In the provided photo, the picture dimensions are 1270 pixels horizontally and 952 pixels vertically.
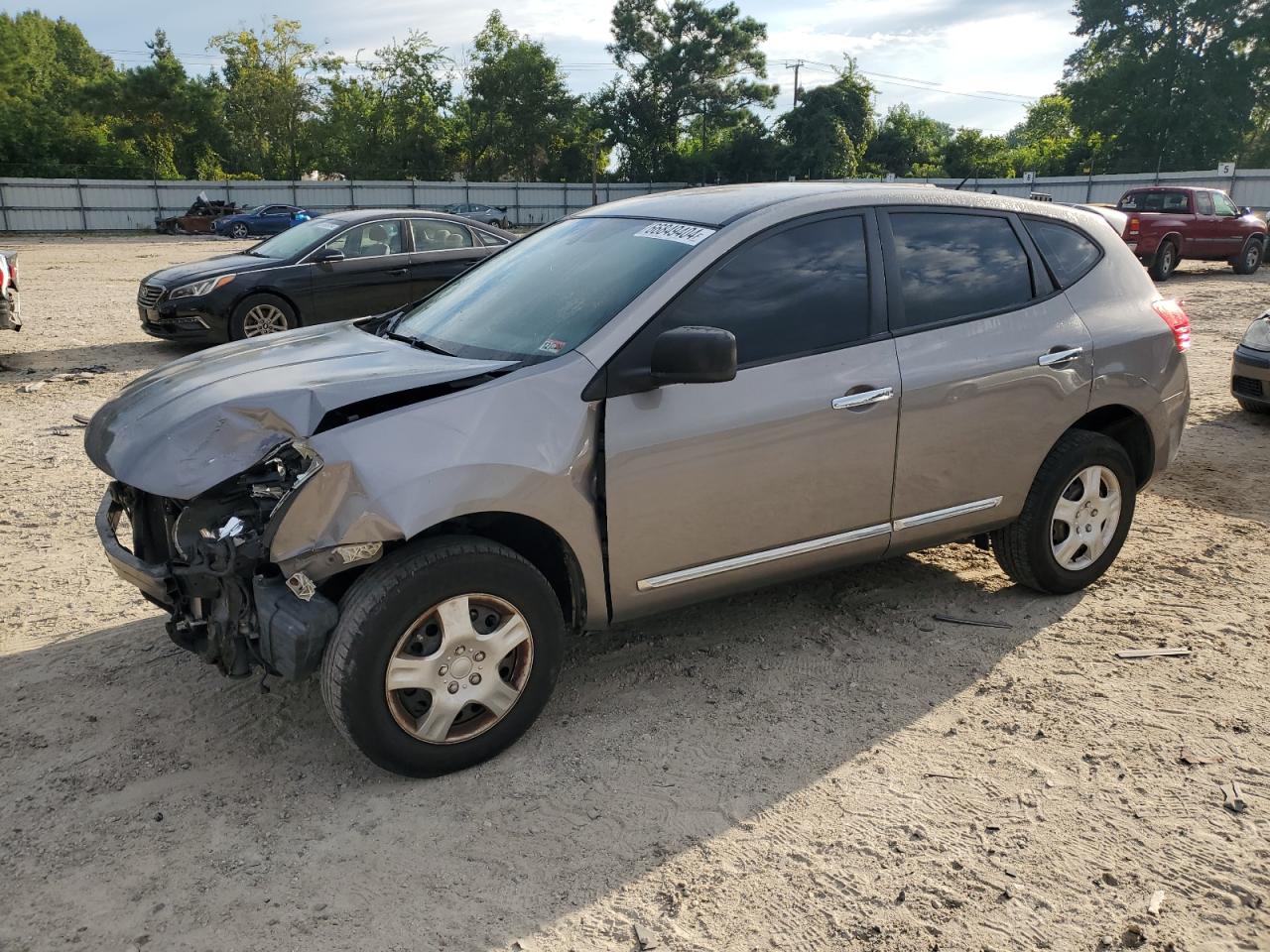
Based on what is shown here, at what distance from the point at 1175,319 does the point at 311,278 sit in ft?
28.0

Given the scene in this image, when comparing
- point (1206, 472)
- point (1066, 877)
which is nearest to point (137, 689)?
point (1066, 877)

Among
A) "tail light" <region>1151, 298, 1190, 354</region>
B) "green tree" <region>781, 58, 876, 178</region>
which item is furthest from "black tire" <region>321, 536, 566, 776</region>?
"green tree" <region>781, 58, 876, 178</region>

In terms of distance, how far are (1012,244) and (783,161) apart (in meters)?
53.9

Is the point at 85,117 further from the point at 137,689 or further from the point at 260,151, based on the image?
the point at 137,689

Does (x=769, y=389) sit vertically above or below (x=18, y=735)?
above

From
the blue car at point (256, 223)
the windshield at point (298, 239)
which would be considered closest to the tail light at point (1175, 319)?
the windshield at point (298, 239)

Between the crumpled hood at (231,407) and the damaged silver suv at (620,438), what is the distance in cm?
1

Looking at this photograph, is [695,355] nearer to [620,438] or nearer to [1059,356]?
[620,438]

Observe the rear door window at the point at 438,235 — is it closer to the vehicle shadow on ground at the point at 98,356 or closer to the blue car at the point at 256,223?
the vehicle shadow on ground at the point at 98,356

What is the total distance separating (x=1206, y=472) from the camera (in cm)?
690

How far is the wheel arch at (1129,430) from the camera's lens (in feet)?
15.3

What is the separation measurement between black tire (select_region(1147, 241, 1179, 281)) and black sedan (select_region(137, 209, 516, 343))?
14.6 meters

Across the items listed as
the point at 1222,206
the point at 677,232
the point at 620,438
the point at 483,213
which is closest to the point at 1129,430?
the point at 677,232

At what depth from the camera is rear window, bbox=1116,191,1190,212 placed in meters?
19.9
